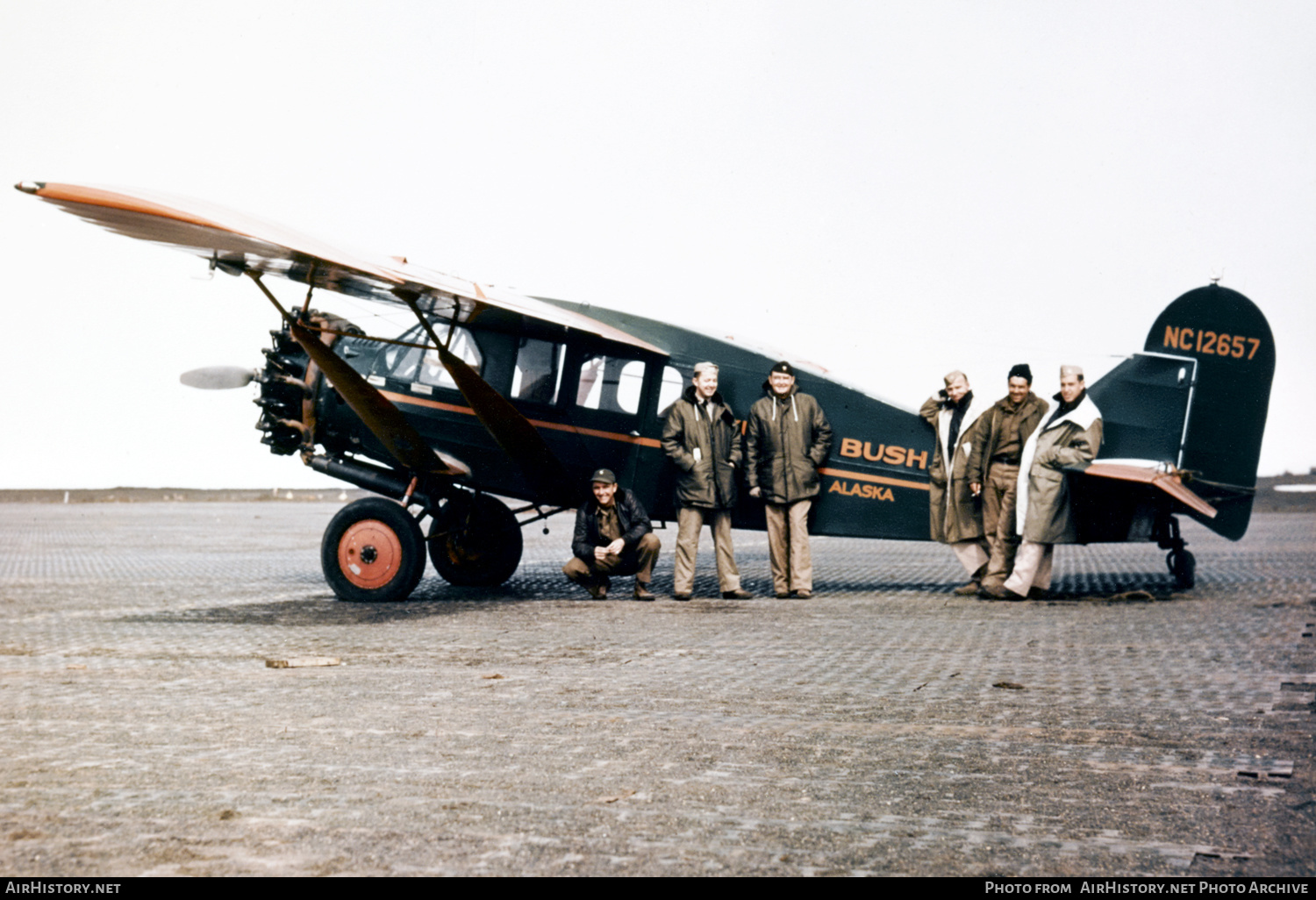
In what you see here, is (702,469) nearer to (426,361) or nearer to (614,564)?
(614,564)

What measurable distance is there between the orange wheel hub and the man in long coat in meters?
5.57

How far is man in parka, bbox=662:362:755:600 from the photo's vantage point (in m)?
9.70

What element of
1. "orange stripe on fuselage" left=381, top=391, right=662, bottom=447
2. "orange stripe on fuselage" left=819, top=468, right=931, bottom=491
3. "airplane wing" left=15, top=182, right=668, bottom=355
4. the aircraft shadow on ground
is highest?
"airplane wing" left=15, top=182, right=668, bottom=355

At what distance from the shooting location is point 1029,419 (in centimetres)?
973

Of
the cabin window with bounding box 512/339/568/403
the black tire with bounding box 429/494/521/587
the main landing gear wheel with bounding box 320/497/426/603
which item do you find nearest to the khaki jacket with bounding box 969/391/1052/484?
the cabin window with bounding box 512/339/568/403

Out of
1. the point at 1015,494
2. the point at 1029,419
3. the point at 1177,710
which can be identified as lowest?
the point at 1177,710

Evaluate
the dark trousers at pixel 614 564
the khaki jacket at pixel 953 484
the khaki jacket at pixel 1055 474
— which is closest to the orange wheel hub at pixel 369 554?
the dark trousers at pixel 614 564

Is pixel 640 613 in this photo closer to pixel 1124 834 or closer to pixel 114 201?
pixel 114 201

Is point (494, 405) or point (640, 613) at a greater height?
point (494, 405)

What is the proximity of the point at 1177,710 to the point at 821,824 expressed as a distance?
2383 millimetres

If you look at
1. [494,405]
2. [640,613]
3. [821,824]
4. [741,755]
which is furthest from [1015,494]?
[821,824]

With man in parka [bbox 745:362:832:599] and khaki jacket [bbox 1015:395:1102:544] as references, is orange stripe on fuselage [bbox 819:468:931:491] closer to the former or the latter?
man in parka [bbox 745:362:832:599]
